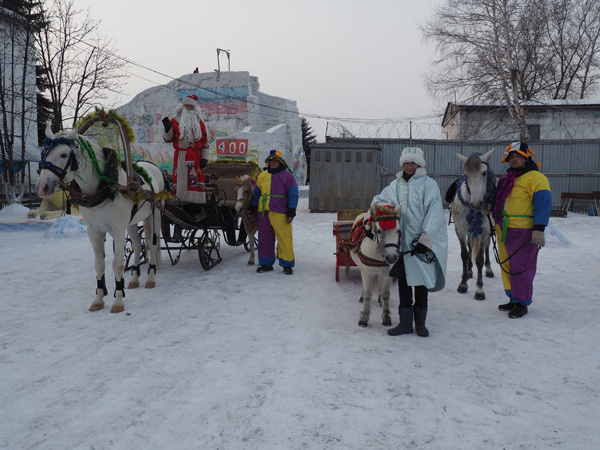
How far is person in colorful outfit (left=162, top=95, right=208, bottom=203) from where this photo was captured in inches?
240

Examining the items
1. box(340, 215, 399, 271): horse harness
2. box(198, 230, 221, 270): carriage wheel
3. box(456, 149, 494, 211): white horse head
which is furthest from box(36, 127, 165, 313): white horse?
box(456, 149, 494, 211): white horse head

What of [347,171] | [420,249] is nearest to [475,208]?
[420,249]

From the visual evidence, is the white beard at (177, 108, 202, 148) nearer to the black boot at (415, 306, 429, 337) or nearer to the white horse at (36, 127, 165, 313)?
the white horse at (36, 127, 165, 313)

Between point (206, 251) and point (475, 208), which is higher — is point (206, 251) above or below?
below

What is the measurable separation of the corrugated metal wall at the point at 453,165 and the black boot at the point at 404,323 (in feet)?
39.7

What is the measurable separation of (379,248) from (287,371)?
1553 mm

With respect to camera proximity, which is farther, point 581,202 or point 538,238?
point 581,202

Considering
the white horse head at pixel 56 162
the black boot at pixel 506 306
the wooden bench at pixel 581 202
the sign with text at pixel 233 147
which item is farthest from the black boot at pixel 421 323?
the sign with text at pixel 233 147

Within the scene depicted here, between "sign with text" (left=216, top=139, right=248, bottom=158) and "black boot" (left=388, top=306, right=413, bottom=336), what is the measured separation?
17.7m

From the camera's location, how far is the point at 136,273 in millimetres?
6066

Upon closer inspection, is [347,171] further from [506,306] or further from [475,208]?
[506,306]

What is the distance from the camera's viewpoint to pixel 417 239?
Answer: 4.05 metres

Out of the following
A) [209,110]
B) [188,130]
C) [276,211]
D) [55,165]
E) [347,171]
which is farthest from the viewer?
[209,110]

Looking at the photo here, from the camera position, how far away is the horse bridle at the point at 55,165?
411 cm
